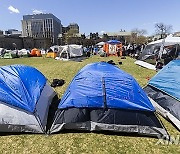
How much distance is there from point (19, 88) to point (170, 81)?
453 centimetres

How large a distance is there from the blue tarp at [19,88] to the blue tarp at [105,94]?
82 cm

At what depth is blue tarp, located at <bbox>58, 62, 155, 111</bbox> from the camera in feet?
15.9

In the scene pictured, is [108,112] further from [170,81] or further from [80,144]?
[170,81]

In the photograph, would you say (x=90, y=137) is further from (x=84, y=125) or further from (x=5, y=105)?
(x=5, y=105)

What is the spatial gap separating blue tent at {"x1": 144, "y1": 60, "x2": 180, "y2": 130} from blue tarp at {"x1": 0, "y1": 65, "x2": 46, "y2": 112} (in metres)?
3.74

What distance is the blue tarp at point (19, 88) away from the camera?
4805mm

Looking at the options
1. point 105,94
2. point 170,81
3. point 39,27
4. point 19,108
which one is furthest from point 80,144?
point 39,27

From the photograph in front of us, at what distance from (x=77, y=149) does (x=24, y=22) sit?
132896 millimetres

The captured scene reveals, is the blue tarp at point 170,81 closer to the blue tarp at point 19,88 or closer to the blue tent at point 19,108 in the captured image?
the blue tent at point 19,108

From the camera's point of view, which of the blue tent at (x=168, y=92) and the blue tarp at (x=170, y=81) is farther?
the blue tarp at (x=170, y=81)

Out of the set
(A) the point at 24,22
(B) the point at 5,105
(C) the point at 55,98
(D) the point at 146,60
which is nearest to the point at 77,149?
(B) the point at 5,105

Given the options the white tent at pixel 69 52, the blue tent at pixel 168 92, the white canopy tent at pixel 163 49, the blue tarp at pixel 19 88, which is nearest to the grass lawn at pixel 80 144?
the blue tent at pixel 168 92

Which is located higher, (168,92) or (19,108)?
(168,92)

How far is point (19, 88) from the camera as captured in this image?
202 inches
